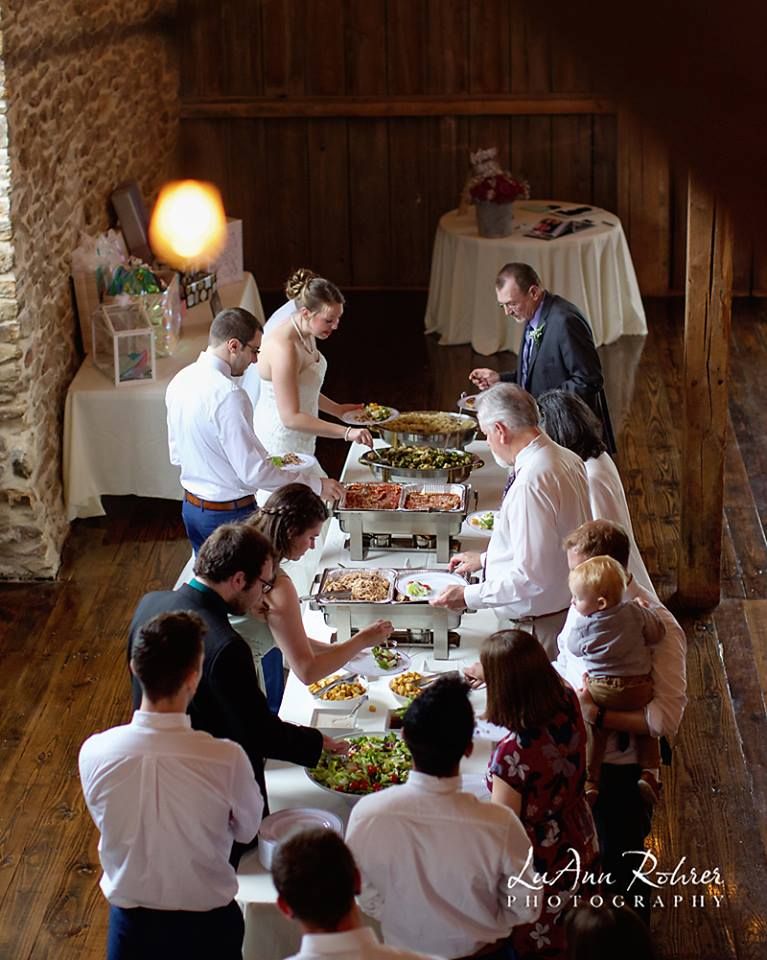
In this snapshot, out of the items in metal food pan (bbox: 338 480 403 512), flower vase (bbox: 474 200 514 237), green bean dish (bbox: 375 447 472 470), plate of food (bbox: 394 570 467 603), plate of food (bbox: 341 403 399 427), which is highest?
flower vase (bbox: 474 200 514 237)

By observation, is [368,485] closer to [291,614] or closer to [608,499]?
[608,499]

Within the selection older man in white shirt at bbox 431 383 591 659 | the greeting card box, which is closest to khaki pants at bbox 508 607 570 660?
older man in white shirt at bbox 431 383 591 659

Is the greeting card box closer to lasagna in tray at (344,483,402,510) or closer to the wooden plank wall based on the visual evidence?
lasagna in tray at (344,483,402,510)

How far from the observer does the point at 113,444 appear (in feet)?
20.2

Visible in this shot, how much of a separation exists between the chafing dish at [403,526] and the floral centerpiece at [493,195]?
15.7 feet

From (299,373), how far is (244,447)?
2.17ft

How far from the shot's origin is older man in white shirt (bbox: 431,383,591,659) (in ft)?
11.2

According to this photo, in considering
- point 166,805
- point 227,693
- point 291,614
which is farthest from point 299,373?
point 166,805

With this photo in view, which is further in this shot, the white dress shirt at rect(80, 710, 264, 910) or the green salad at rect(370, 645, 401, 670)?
the green salad at rect(370, 645, 401, 670)

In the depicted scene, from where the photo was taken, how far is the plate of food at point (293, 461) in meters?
4.58

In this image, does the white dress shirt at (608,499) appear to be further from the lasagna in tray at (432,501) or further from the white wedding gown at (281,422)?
the white wedding gown at (281,422)

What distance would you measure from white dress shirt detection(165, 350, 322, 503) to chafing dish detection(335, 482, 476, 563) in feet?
0.86

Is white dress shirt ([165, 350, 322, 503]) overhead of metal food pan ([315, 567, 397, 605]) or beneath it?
overhead

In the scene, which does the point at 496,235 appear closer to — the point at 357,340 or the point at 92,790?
the point at 357,340
